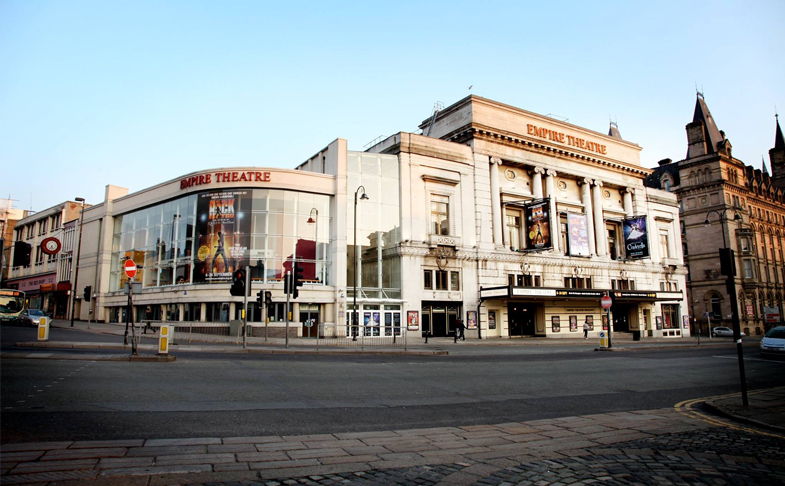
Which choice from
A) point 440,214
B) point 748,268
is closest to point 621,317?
point 440,214

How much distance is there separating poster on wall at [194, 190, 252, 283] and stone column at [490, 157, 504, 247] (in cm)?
2140

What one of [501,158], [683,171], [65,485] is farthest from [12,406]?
[683,171]

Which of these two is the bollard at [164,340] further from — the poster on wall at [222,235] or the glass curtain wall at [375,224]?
the glass curtain wall at [375,224]

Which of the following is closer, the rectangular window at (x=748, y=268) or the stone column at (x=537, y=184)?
the stone column at (x=537, y=184)

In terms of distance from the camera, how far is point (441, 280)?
41.7 m

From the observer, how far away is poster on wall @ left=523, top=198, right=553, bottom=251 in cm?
4469

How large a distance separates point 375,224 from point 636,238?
101 ft

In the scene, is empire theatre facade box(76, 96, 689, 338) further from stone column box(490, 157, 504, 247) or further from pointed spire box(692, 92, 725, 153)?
pointed spire box(692, 92, 725, 153)

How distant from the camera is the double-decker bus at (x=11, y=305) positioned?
35.2 m

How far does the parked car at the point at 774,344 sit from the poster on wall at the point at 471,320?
21.1 m

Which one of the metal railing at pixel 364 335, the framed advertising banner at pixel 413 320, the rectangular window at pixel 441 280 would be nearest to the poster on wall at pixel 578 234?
the rectangular window at pixel 441 280

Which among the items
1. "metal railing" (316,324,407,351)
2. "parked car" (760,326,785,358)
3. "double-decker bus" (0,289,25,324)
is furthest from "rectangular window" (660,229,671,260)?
"double-decker bus" (0,289,25,324)

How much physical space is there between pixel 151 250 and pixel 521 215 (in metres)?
33.0

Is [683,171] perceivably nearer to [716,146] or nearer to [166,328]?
[716,146]
